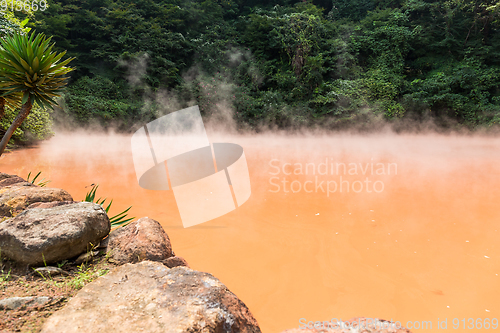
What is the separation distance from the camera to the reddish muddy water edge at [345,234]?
2096mm

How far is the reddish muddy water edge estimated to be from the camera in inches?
82.5

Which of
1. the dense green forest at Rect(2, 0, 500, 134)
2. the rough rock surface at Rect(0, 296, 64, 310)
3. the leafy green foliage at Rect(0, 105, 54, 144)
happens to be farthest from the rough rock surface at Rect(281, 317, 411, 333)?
the dense green forest at Rect(2, 0, 500, 134)

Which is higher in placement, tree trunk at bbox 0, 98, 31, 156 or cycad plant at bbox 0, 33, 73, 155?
cycad plant at bbox 0, 33, 73, 155

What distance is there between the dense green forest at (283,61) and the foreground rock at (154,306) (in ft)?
35.3

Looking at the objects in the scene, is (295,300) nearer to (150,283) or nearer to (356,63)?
(150,283)

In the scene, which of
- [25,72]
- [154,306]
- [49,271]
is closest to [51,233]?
[49,271]

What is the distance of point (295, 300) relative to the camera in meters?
2.13

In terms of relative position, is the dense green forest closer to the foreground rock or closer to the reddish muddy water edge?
the reddish muddy water edge

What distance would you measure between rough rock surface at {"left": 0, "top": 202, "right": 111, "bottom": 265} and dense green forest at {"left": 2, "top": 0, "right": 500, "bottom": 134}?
1047 centimetres

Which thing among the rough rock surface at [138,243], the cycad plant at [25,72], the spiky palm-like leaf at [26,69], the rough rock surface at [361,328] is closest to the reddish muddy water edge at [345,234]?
the rough rock surface at [361,328]

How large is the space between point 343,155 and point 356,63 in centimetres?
690

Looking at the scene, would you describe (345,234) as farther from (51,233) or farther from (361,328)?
(51,233)

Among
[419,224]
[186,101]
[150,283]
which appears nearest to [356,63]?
[186,101]

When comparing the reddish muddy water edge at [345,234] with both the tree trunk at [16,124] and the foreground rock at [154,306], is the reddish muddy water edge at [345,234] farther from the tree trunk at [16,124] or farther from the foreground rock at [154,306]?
the tree trunk at [16,124]
